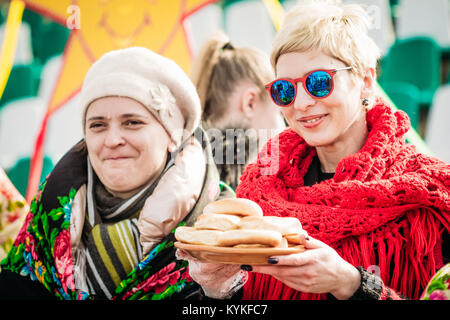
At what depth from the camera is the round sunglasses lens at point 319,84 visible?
1386 mm

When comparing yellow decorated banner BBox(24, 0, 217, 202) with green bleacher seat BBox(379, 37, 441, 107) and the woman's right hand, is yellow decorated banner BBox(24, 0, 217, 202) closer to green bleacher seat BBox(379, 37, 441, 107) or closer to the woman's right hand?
green bleacher seat BBox(379, 37, 441, 107)

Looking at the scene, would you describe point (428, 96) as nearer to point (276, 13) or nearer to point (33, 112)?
point (276, 13)

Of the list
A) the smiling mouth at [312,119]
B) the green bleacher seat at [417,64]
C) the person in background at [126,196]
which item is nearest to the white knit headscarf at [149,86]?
the person in background at [126,196]

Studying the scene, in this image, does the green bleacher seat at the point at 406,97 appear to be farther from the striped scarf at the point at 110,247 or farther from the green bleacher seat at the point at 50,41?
the green bleacher seat at the point at 50,41

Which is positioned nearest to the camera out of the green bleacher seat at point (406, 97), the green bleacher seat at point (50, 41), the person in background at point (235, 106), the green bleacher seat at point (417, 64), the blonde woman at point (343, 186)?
the blonde woman at point (343, 186)

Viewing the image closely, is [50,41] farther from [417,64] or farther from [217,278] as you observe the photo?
[417,64]

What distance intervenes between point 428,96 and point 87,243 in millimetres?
1619

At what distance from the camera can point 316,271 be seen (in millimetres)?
1193

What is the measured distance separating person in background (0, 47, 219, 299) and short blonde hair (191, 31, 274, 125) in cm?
30

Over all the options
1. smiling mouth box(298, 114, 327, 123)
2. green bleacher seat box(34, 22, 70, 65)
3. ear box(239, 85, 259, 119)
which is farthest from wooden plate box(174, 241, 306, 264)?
green bleacher seat box(34, 22, 70, 65)

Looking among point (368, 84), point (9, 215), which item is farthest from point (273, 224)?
point (9, 215)

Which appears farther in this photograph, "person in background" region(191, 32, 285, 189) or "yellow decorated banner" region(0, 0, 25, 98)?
"yellow decorated banner" region(0, 0, 25, 98)

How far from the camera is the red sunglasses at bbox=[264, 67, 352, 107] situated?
1.39m
